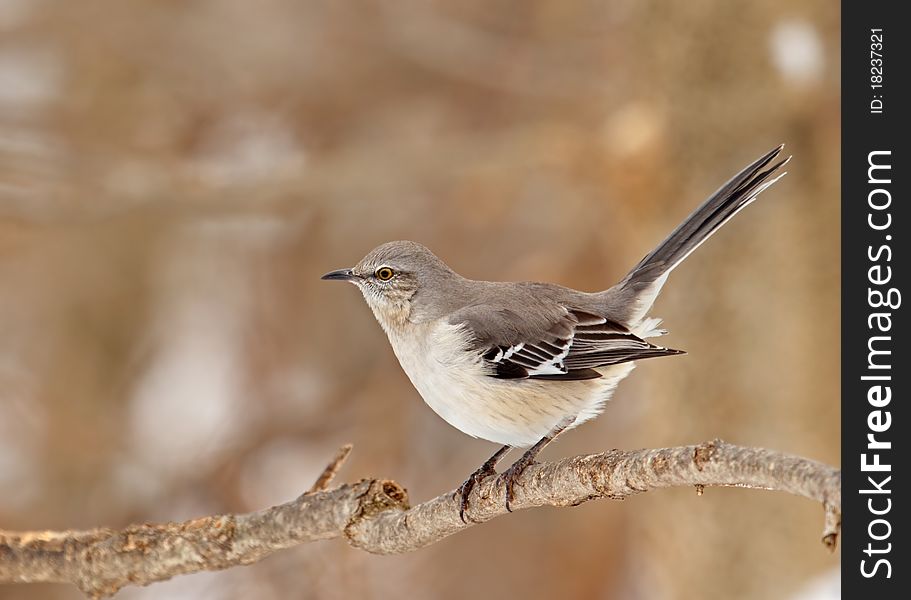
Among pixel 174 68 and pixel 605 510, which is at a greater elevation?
pixel 174 68

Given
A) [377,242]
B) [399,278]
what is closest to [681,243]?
[399,278]

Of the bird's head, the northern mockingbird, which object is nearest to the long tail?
the northern mockingbird

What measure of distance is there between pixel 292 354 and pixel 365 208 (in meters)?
1.25

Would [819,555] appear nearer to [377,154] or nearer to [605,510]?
[605,510]

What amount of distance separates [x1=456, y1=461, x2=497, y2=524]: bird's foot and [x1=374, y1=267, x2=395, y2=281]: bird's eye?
811 mm

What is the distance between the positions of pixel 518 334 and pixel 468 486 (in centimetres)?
61

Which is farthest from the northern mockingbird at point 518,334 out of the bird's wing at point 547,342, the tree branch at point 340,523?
the tree branch at point 340,523

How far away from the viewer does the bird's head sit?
11.7 ft

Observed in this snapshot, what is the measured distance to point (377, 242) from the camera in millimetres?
7000

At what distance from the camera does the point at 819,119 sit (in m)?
5.17

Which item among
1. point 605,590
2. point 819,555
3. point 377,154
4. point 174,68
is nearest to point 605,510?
point 605,590

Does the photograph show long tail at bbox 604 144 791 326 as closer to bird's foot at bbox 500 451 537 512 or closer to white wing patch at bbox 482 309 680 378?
white wing patch at bbox 482 309 680 378

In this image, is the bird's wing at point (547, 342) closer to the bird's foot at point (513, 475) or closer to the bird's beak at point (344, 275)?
the bird's foot at point (513, 475)

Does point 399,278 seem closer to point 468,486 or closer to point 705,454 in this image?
point 468,486
